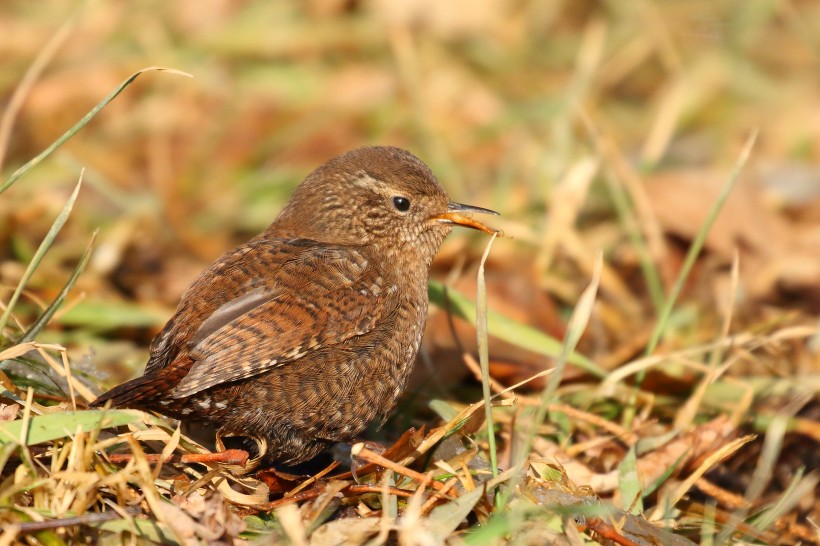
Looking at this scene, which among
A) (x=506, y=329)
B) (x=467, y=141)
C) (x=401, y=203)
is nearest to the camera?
(x=401, y=203)

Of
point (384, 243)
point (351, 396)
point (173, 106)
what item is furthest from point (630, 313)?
point (173, 106)

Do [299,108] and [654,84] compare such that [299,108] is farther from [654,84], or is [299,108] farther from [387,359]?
[387,359]

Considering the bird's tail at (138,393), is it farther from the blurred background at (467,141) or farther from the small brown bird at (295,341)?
the blurred background at (467,141)

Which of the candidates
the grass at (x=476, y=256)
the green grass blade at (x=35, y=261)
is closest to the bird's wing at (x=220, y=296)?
the grass at (x=476, y=256)

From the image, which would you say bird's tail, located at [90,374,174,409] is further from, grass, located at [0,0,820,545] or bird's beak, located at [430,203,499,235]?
bird's beak, located at [430,203,499,235]

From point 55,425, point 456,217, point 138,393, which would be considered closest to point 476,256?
point 456,217

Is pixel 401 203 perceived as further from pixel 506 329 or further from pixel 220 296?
pixel 220 296
